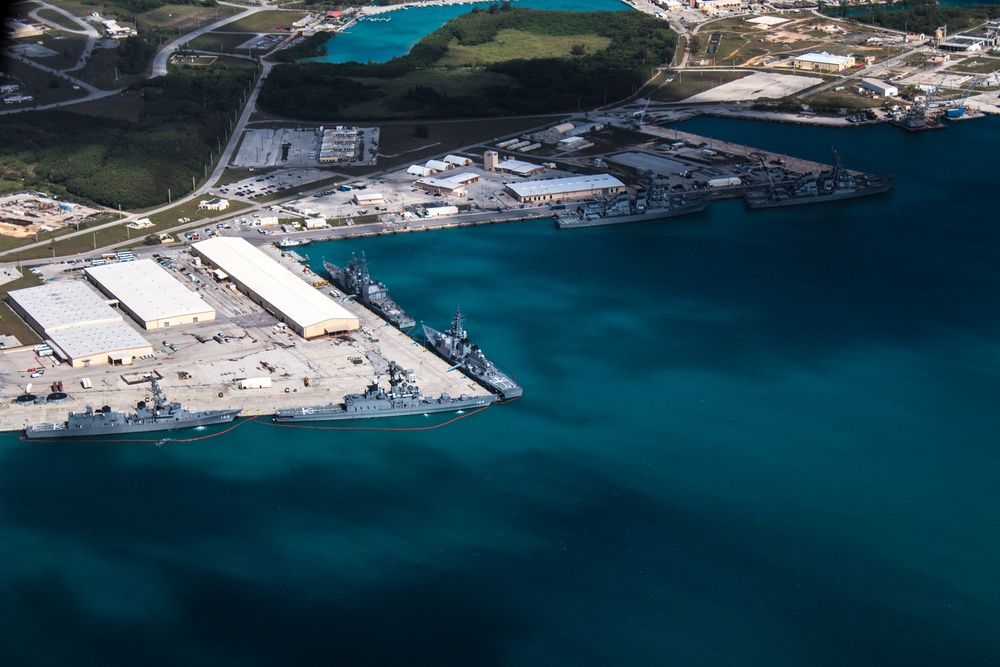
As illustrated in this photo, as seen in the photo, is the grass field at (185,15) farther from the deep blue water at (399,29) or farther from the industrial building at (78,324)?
the industrial building at (78,324)

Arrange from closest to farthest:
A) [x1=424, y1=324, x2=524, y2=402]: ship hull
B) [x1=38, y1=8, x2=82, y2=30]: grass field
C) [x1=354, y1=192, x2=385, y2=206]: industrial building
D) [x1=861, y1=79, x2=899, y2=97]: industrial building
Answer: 1. [x1=424, y1=324, x2=524, y2=402]: ship hull
2. [x1=354, y1=192, x2=385, y2=206]: industrial building
3. [x1=861, y1=79, x2=899, y2=97]: industrial building
4. [x1=38, y1=8, x2=82, y2=30]: grass field

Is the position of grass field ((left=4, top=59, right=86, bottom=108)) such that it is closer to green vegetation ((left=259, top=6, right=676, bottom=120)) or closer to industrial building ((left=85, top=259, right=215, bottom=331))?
green vegetation ((left=259, top=6, right=676, bottom=120))

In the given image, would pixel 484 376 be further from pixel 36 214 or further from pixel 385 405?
pixel 36 214

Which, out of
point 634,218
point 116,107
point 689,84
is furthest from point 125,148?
point 689,84

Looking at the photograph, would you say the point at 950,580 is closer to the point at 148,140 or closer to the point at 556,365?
the point at 556,365

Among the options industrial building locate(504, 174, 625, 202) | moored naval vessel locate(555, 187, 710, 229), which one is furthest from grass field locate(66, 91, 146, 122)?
moored naval vessel locate(555, 187, 710, 229)

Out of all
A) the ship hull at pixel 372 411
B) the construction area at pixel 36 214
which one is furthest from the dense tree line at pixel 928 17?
the ship hull at pixel 372 411
